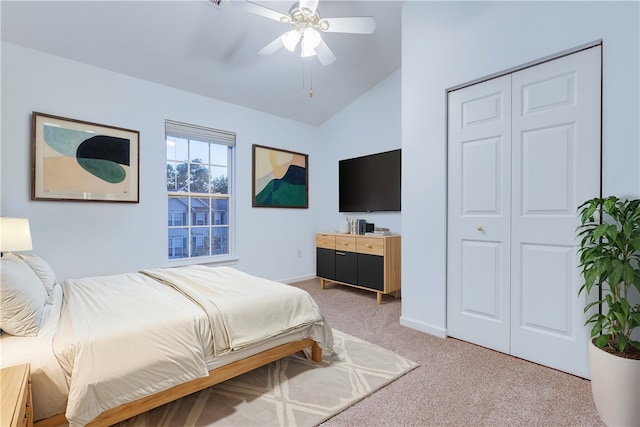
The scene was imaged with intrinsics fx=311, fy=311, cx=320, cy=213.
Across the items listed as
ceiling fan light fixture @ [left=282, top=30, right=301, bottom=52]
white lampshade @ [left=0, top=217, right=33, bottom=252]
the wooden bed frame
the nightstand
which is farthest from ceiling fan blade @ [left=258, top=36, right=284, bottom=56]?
the nightstand

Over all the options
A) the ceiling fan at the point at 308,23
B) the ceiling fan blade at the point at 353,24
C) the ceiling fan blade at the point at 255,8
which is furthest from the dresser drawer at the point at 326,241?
the ceiling fan blade at the point at 255,8

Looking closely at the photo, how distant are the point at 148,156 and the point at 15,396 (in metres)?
2.88

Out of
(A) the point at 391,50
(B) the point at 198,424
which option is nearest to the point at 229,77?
(A) the point at 391,50

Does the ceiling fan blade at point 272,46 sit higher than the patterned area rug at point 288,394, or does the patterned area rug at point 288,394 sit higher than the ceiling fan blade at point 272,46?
the ceiling fan blade at point 272,46

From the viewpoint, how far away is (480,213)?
2.59m

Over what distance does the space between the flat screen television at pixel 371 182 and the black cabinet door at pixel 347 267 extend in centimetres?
73

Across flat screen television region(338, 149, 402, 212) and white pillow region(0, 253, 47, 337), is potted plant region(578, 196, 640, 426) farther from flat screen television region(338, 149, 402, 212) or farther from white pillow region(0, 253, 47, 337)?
white pillow region(0, 253, 47, 337)

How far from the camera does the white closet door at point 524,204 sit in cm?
209

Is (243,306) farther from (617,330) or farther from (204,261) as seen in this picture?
(204,261)

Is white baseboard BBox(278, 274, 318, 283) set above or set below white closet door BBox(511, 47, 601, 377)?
below

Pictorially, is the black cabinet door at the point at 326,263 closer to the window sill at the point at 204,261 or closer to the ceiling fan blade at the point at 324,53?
the window sill at the point at 204,261

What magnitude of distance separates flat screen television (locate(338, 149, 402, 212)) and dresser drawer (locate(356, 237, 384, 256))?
0.57 m

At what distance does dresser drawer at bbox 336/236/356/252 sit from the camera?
409cm

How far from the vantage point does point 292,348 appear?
212 cm
